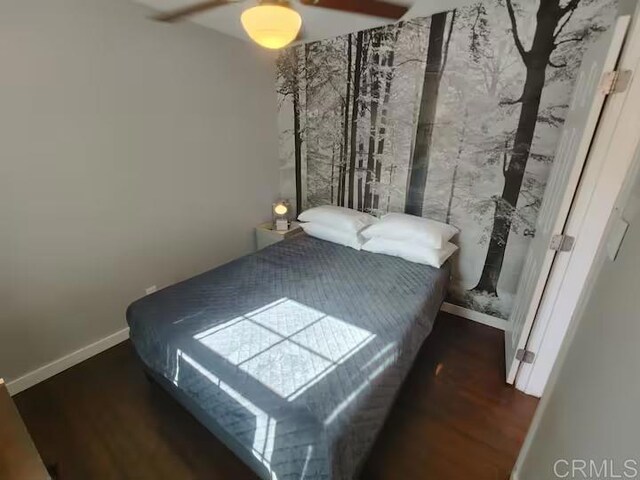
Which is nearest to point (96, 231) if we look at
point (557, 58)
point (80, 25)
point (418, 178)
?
point (80, 25)

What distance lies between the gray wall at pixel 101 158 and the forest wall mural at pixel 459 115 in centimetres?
85

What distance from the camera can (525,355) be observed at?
5.71ft

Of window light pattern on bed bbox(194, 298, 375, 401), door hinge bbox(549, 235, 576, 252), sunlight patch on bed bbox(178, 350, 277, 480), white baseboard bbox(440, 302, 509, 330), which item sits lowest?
white baseboard bbox(440, 302, 509, 330)

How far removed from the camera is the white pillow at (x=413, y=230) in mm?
2176

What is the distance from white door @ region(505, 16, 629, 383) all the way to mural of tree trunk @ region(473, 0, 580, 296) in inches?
8.0

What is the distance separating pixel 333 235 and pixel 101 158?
177cm

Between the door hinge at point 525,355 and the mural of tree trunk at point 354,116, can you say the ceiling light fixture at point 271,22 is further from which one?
the door hinge at point 525,355

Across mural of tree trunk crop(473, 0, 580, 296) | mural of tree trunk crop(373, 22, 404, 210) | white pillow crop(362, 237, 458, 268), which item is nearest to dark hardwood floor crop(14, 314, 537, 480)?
white pillow crop(362, 237, 458, 268)

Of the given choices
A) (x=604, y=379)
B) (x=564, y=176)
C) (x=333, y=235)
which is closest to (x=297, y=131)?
(x=333, y=235)

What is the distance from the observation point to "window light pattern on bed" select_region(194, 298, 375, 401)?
47.2 inches

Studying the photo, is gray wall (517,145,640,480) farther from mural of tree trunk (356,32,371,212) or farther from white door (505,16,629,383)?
mural of tree trunk (356,32,371,212)

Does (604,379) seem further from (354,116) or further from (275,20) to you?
(354,116)

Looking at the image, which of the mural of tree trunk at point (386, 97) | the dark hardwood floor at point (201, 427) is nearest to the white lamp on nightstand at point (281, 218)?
the mural of tree trunk at point (386, 97)

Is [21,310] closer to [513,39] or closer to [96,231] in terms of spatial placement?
[96,231]
